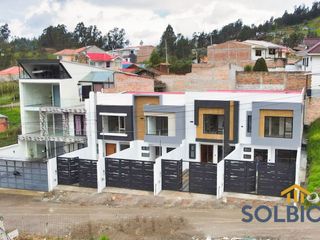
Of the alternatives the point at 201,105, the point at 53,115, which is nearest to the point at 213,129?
the point at 201,105

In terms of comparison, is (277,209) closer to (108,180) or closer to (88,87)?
(108,180)

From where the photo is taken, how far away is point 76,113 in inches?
1065

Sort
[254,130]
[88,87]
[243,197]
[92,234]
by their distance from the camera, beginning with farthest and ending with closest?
[88,87], [254,130], [243,197], [92,234]

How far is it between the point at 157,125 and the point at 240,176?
7.98 metres

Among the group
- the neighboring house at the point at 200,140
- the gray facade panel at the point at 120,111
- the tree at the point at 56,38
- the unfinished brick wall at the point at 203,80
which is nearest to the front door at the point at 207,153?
the neighboring house at the point at 200,140

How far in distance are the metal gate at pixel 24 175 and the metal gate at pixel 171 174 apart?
21.8 feet

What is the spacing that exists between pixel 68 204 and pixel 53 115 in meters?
11.0

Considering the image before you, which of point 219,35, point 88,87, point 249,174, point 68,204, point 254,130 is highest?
point 219,35

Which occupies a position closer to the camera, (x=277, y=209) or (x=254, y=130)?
(x=277, y=209)

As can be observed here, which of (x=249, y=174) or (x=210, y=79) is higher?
(x=210, y=79)

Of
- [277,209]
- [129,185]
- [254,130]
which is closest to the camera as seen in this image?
[277,209]

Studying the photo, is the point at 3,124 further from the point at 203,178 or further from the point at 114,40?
the point at 114,40

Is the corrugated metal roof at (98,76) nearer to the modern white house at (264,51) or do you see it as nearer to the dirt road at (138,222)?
the dirt road at (138,222)

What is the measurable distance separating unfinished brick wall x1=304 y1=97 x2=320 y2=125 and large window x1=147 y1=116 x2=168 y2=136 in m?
10.2
